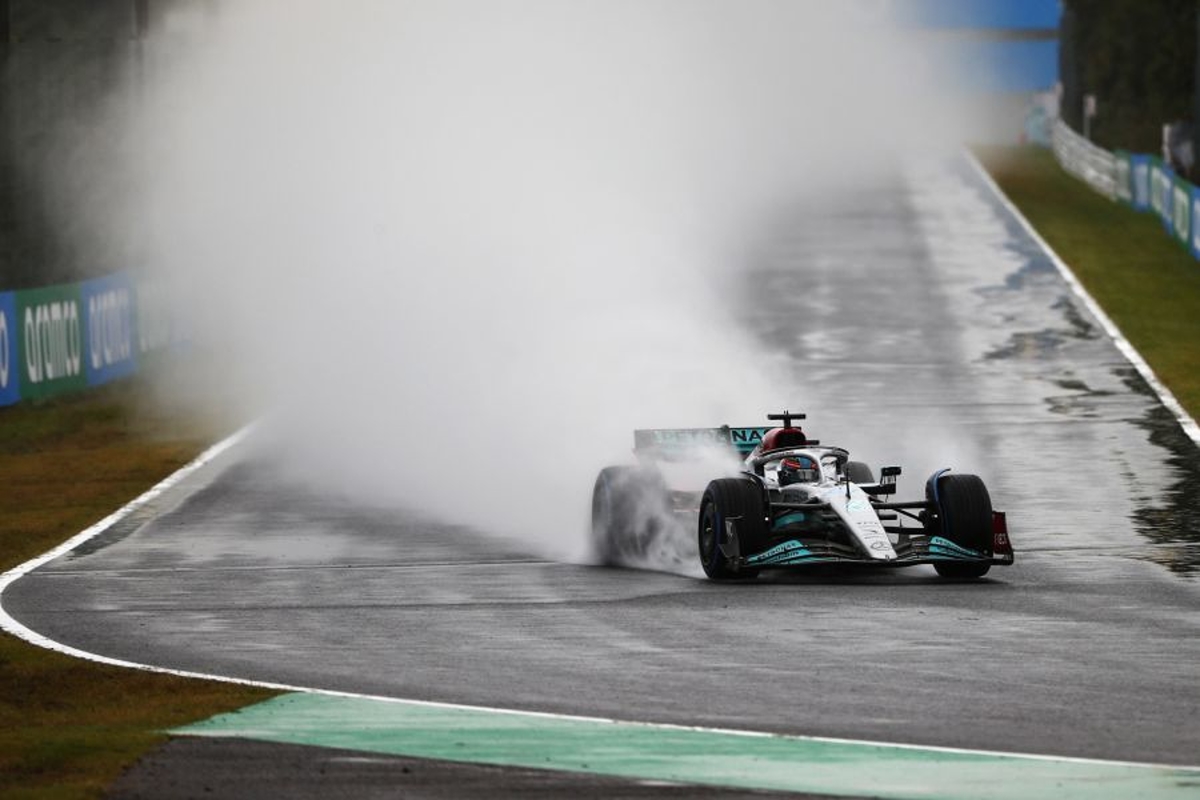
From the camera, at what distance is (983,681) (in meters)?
13.4

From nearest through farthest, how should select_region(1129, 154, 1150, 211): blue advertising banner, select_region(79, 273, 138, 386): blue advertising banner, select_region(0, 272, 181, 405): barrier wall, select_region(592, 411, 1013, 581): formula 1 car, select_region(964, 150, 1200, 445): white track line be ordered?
select_region(592, 411, 1013, 581): formula 1 car
select_region(964, 150, 1200, 445): white track line
select_region(0, 272, 181, 405): barrier wall
select_region(79, 273, 138, 386): blue advertising banner
select_region(1129, 154, 1150, 211): blue advertising banner

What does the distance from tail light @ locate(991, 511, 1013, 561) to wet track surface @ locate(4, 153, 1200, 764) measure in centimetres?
20

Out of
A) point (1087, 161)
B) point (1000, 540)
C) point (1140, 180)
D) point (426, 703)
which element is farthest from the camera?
point (1087, 161)

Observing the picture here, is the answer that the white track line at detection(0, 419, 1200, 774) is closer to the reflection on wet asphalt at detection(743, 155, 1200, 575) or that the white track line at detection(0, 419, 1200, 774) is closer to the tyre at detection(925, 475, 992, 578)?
the tyre at detection(925, 475, 992, 578)

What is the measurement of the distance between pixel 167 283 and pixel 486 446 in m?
16.3

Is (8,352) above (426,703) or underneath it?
above

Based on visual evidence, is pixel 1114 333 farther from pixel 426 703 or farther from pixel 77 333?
pixel 426 703

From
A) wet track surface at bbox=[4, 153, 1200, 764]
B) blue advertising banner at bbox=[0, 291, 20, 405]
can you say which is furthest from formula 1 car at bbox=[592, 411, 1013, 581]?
blue advertising banner at bbox=[0, 291, 20, 405]

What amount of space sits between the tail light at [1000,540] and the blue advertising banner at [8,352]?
1855cm

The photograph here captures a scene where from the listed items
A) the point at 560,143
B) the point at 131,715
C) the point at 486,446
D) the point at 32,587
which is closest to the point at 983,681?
the point at 131,715

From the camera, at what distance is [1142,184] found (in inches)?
2490

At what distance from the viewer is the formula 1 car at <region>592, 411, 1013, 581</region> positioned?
17.6m

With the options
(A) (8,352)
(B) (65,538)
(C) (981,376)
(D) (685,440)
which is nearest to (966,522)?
(D) (685,440)

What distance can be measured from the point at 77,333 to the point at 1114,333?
1574 cm
